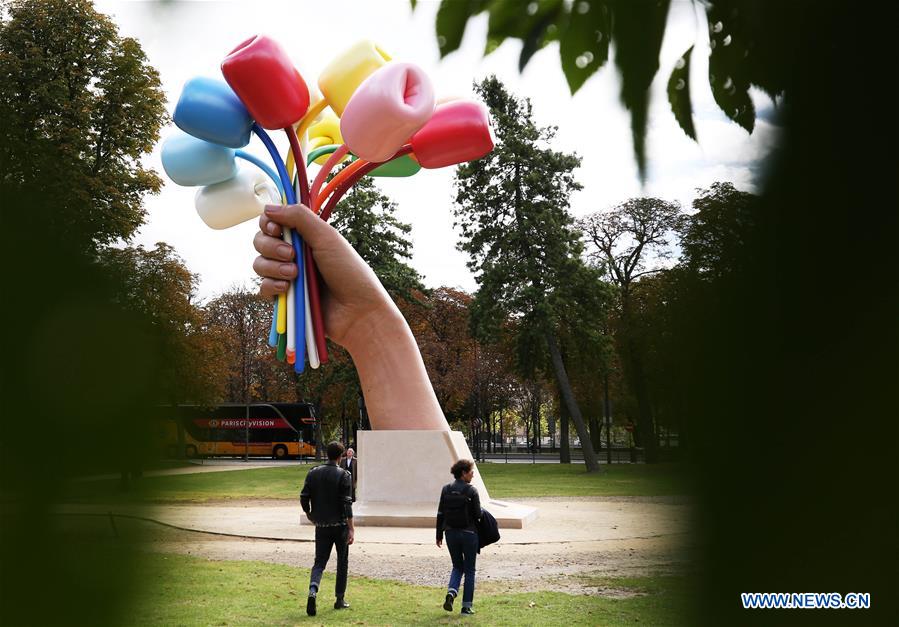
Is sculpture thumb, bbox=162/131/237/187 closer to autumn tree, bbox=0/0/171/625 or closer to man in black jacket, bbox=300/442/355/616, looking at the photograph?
man in black jacket, bbox=300/442/355/616

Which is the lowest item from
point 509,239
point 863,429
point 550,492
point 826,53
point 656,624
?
point 550,492

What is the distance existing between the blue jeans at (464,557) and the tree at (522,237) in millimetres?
23498

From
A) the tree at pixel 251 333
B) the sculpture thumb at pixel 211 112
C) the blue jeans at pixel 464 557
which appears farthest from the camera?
the tree at pixel 251 333

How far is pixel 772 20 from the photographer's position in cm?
76

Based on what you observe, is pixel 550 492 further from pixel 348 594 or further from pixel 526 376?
pixel 348 594

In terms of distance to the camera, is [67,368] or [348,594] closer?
[67,368]

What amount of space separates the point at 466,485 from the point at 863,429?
761 centimetres

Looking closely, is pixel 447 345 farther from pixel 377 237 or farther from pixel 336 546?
pixel 336 546

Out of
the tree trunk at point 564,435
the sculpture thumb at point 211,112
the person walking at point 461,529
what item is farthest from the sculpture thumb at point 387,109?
the tree trunk at point 564,435

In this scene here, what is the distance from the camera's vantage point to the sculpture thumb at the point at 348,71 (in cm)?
1494

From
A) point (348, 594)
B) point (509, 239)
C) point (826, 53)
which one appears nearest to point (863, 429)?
point (826, 53)

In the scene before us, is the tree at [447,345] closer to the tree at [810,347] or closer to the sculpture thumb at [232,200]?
the sculpture thumb at [232,200]

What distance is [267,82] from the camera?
13.0 metres

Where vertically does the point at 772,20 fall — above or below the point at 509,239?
below
